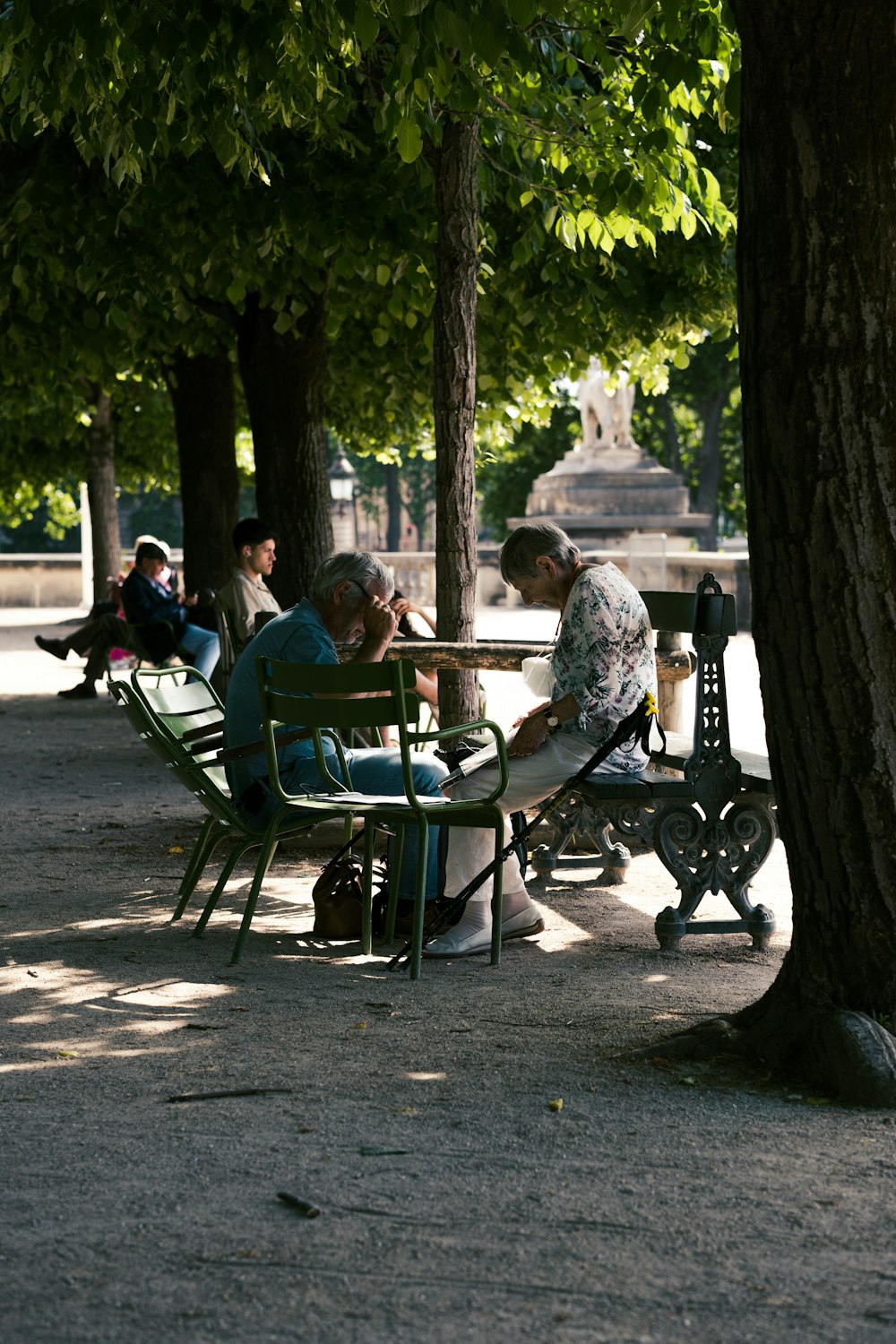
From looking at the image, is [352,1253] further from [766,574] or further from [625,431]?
[625,431]

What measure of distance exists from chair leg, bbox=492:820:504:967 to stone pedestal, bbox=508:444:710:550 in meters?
28.4

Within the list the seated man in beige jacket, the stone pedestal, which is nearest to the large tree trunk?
the seated man in beige jacket

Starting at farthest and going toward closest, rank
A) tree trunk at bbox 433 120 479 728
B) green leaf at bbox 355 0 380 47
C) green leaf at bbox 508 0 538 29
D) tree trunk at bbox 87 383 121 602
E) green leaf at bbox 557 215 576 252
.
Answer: tree trunk at bbox 87 383 121 602
green leaf at bbox 557 215 576 252
tree trunk at bbox 433 120 479 728
green leaf at bbox 355 0 380 47
green leaf at bbox 508 0 538 29

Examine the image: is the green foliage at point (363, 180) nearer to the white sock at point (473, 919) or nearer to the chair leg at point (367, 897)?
the chair leg at point (367, 897)

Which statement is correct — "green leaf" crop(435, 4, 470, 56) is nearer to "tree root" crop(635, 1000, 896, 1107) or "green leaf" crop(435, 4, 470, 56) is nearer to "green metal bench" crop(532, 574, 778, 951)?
"green metal bench" crop(532, 574, 778, 951)

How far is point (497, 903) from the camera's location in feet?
19.8

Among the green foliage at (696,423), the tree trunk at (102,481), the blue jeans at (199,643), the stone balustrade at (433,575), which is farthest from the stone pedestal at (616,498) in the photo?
the blue jeans at (199,643)

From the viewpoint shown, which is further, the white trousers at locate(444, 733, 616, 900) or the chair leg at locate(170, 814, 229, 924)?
the chair leg at locate(170, 814, 229, 924)

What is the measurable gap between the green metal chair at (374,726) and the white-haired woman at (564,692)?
0.41ft

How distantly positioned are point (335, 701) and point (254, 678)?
2.64 ft

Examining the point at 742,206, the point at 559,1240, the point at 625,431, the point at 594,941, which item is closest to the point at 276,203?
the point at 594,941

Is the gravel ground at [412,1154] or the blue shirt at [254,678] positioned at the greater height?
the blue shirt at [254,678]

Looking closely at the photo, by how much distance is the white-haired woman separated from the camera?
6230 mm

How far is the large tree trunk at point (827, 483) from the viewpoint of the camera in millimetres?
4367
